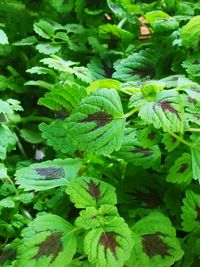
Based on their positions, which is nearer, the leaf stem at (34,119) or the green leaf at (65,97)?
the green leaf at (65,97)

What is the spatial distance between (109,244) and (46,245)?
0.32 ft

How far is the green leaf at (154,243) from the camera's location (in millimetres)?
834

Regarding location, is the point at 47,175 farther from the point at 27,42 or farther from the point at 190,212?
the point at 27,42

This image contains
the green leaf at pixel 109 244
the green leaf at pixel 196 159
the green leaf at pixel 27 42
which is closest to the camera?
the green leaf at pixel 109 244

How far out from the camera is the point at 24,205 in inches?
44.8

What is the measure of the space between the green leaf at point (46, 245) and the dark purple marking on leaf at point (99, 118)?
0.55ft

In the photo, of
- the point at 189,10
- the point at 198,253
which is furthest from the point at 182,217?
the point at 189,10

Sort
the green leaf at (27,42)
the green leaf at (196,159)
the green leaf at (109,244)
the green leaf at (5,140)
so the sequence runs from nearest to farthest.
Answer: the green leaf at (109,244), the green leaf at (196,159), the green leaf at (5,140), the green leaf at (27,42)

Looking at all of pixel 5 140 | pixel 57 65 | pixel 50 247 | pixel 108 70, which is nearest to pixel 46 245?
pixel 50 247

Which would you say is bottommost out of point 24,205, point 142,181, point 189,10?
point 24,205

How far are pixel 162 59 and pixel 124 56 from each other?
147 mm

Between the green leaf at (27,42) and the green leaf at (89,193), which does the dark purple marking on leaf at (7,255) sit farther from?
the green leaf at (27,42)

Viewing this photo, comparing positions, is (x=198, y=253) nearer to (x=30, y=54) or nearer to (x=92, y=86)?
(x=92, y=86)

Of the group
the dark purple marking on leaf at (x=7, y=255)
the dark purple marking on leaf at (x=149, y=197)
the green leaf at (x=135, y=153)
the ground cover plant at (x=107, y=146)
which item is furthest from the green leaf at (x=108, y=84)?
the dark purple marking on leaf at (x=7, y=255)
